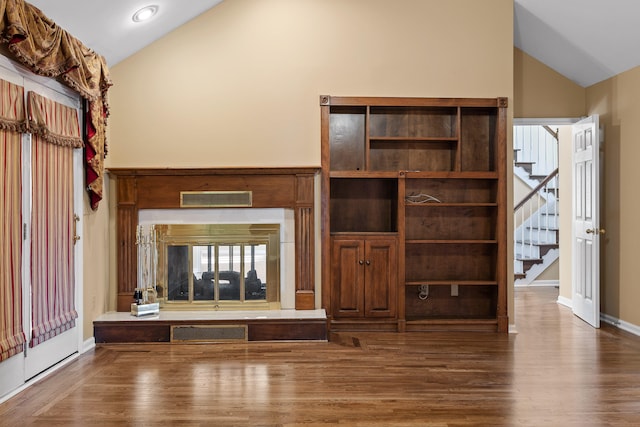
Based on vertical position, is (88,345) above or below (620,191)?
below

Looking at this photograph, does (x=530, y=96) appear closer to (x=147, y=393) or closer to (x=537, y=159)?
(x=537, y=159)

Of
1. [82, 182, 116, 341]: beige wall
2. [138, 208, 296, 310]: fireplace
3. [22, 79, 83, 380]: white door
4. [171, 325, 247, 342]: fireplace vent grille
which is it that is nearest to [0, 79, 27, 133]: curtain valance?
[22, 79, 83, 380]: white door

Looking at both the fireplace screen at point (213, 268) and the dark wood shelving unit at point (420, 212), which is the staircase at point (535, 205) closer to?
the dark wood shelving unit at point (420, 212)

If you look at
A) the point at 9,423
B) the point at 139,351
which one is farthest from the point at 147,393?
the point at 139,351

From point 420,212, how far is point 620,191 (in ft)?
6.75

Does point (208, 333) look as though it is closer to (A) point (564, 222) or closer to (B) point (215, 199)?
(B) point (215, 199)

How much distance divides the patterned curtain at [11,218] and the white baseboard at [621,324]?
532cm

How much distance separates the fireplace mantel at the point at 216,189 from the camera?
5.38 metres

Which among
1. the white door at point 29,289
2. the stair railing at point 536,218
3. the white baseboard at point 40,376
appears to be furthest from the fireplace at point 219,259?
the stair railing at point 536,218

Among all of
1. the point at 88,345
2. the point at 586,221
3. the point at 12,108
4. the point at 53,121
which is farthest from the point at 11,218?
the point at 586,221

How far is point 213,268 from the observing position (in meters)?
5.45

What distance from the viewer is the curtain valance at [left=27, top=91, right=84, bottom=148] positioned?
3895 millimetres

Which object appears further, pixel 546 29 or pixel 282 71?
pixel 546 29

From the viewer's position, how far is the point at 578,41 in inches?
217
